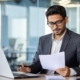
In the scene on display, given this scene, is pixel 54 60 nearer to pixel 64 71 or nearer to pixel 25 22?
pixel 64 71

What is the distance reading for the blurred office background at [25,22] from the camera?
6.15 metres

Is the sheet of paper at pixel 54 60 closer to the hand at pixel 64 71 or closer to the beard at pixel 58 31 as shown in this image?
the hand at pixel 64 71

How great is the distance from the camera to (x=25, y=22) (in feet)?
20.4

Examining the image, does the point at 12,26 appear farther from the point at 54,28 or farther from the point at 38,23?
the point at 54,28

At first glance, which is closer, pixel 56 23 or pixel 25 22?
pixel 56 23

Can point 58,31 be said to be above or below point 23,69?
above

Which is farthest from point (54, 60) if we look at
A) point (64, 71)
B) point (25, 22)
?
point (25, 22)

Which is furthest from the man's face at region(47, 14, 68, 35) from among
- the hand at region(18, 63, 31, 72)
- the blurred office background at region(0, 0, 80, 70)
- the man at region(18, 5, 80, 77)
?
the blurred office background at region(0, 0, 80, 70)

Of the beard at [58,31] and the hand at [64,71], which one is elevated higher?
the beard at [58,31]

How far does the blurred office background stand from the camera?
242 inches

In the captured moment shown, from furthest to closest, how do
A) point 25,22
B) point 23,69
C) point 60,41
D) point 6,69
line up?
point 25,22
point 60,41
point 23,69
point 6,69

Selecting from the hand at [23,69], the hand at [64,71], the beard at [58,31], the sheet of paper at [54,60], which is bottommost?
the hand at [23,69]

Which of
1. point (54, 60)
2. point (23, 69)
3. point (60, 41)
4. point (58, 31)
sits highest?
point (58, 31)

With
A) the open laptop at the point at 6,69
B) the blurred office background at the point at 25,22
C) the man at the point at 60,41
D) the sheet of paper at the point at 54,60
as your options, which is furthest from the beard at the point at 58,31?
the blurred office background at the point at 25,22
